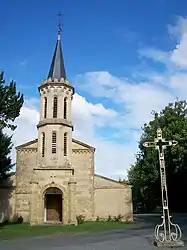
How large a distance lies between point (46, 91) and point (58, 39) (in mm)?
7245

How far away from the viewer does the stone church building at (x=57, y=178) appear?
1325 inches

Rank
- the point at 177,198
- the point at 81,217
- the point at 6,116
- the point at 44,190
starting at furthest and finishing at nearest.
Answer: the point at 177,198, the point at 81,217, the point at 44,190, the point at 6,116

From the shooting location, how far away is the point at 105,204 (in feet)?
130

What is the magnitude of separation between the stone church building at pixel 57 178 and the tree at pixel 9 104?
27.8 feet

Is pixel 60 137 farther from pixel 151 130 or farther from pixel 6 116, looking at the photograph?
pixel 151 130

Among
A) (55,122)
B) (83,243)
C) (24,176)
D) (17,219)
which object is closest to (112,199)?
(24,176)

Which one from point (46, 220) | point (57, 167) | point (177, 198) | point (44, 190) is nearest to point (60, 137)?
point (57, 167)

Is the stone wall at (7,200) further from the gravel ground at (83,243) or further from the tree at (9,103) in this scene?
the gravel ground at (83,243)

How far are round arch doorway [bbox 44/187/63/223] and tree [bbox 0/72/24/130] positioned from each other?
1123 cm

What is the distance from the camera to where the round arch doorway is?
3559 cm

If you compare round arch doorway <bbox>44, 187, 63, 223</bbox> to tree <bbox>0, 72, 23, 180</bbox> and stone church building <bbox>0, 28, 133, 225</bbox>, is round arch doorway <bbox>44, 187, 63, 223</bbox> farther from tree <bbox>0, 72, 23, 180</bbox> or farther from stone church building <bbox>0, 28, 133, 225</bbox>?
tree <bbox>0, 72, 23, 180</bbox>

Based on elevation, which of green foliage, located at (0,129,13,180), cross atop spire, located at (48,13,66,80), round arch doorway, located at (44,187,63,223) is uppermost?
cross atop spire, located at (48,13,66,80)

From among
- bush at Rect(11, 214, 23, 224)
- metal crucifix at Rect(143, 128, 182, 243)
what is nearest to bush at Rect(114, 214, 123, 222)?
bush at Rect(11, 214, 23, 224)

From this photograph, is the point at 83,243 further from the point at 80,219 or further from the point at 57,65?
the point at 57,65
